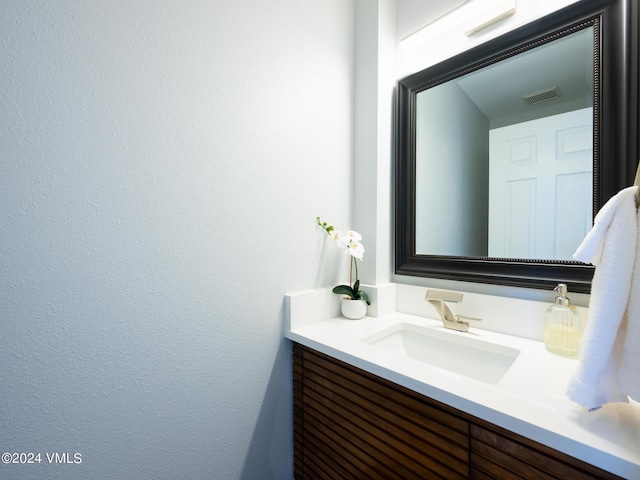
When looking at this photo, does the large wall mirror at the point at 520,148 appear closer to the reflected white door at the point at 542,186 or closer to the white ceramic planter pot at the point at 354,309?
the reflected white door at the point at 542,186

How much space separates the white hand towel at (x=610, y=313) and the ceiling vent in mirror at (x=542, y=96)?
1.73 feet

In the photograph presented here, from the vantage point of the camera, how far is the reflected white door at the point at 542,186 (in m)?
0.80

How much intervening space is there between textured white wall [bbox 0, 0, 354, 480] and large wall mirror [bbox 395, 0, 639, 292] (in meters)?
0.47

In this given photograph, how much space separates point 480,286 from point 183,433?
1.03 m

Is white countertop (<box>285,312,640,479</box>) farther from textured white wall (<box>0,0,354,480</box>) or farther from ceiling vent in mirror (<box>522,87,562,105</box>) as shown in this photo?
ceiling vent in mirror (<box>522,87,562,105</box>)

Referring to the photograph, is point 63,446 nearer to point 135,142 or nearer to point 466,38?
point 135,142

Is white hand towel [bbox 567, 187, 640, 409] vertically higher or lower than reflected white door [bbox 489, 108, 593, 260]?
lower

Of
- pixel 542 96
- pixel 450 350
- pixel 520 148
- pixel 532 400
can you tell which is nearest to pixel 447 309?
pixel 450 350

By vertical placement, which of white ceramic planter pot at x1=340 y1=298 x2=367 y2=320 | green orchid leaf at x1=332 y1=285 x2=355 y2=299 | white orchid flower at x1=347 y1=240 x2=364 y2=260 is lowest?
white ceramic planter pot at x1=340 y1=298 x2=367 y2=320

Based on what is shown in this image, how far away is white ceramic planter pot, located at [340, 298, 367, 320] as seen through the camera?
1.08 m

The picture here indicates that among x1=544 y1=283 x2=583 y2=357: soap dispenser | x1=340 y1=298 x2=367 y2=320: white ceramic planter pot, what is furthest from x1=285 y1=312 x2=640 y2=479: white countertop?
x1=340 y1=298 x2=367 y2=320: white ceramic planter pot

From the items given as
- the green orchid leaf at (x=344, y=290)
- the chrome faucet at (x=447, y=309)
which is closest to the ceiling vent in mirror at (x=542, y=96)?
the chrome faucet at (x=447, y=309)

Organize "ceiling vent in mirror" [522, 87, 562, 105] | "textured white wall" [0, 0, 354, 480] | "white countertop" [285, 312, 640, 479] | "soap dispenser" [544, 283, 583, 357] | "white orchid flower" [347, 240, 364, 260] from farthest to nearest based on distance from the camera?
"white orchid flower" [347, 240, 364, 260], "ceiling vent in mirror" [522, 87, 562, 105], "soap dispenser" [544, 283, 583, 357], "textured white wall" [0, 0, 354, 480], "white countertop" [285, 312, 640, 479]

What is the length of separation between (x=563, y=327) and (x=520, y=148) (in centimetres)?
56
